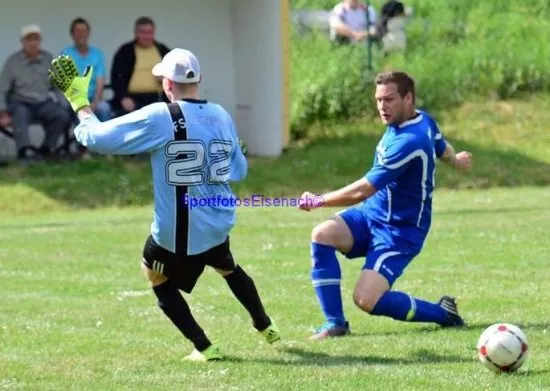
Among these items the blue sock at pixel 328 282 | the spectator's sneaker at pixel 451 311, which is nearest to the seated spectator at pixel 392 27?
the spectator's sneaker at pixel 451 311

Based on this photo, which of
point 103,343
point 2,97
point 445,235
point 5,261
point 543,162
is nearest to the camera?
point 103,343

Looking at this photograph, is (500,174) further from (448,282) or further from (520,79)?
(448,282)

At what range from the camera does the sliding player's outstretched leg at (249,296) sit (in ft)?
26.6

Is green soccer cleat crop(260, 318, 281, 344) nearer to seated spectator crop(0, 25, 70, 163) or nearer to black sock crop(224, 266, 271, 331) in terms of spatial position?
black sock crop(224, 266, 271, 331)

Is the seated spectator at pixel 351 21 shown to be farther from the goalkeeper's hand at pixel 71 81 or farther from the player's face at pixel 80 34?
the goalkeeper's hand at pixel 71 81

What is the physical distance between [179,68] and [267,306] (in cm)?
277

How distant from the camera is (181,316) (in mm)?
7891

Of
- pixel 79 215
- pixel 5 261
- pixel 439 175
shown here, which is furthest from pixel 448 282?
pixel 439 175

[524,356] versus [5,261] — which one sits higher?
[524,356]

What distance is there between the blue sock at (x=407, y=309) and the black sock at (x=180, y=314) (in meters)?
1.23

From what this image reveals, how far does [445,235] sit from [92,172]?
5.86 meters

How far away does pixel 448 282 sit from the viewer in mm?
10867

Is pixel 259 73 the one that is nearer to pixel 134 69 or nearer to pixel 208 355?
pixel 134 69

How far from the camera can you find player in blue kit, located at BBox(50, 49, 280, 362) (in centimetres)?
758
